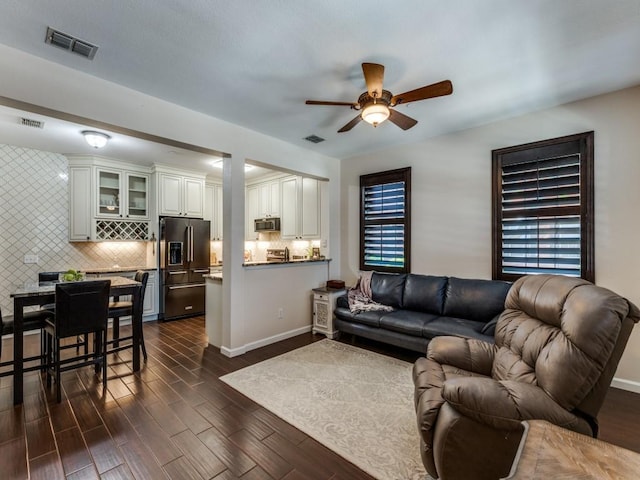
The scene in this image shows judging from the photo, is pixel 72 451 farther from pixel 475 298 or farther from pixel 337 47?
pixel 475 298

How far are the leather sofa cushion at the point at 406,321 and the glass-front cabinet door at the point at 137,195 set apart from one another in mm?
4588

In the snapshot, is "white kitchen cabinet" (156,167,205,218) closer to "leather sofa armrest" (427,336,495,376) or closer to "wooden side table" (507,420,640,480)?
"leather sofa armrest" (427,336,495,376)

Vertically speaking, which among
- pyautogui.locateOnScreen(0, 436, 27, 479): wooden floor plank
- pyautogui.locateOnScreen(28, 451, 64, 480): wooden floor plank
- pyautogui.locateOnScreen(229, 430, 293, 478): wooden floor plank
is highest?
pyautogui.locateOnScreen(0, 436, 27, 479): wooden floor plank

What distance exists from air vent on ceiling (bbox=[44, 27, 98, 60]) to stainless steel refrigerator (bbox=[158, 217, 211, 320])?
3195 millimetres

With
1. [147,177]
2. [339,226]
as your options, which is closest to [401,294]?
[339,226]

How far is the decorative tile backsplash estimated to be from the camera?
4250 millimetres

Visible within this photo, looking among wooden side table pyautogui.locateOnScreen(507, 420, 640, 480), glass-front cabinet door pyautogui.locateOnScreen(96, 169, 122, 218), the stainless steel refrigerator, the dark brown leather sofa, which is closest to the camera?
wooden side table pyautogui.locateOnScreen(507, 420, 640, 480)

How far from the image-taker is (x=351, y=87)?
8.87 ft

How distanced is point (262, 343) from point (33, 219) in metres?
3.98

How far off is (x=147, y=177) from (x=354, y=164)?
3.74m

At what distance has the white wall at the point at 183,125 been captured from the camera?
2.23 metres

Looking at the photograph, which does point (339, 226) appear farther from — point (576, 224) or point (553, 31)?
point (553, 31)

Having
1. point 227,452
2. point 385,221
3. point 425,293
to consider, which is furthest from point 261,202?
point 227,452

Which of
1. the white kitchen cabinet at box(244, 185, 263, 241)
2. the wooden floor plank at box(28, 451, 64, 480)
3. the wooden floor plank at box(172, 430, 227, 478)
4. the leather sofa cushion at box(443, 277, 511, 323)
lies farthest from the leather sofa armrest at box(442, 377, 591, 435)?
the white kitchen cabinet at box(244, 185, 263, 241)
